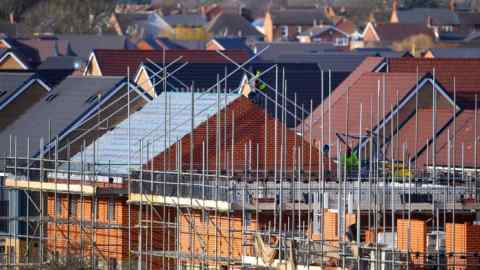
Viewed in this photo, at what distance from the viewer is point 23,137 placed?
39750 mm

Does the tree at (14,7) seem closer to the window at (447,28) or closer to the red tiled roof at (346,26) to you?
the red tiled roof at (346,26)

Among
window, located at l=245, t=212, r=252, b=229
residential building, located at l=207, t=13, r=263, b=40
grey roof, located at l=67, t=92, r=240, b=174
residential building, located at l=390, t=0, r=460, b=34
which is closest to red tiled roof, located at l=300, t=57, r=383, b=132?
grey roof, located at l=67, t=92, r=240, b=174

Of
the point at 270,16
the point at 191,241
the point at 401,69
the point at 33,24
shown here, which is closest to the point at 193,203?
the point at 191,241

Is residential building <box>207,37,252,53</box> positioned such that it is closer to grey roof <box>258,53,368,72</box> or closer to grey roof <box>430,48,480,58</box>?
grey roof <box>430,48,480,58</box>

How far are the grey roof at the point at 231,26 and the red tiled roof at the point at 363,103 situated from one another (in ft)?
220

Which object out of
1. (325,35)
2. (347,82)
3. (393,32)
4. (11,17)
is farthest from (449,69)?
(325,35)

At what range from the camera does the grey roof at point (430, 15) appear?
358ft

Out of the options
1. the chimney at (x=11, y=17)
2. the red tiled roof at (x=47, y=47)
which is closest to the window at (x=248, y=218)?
the red tiled roof at (x=47, y=47)

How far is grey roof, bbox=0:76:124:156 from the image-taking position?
129ft

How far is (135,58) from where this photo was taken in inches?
1993

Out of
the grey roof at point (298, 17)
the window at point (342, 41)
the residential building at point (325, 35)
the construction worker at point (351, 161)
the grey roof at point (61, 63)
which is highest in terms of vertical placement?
the grey roof at point (298, 17)

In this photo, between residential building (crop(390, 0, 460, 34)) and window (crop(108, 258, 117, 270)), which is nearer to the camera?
window (crop(108, 258, 117, 270))

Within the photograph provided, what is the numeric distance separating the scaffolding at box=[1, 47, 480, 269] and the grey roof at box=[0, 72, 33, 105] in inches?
220

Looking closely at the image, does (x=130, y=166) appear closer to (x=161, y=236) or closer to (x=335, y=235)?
(x=161, y=236)
